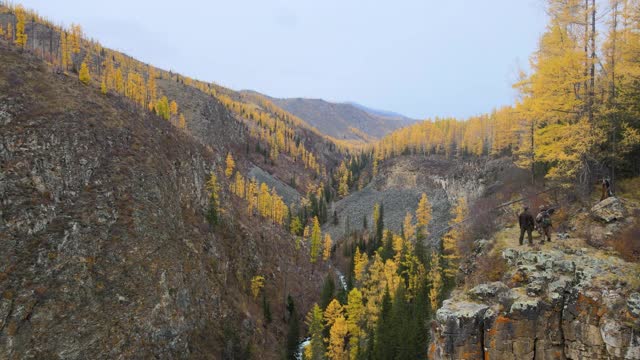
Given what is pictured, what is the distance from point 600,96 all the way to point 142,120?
7303 cm

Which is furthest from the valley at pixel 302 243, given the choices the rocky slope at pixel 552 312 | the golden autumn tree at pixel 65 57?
the golden autumn tree at pixel 65 57

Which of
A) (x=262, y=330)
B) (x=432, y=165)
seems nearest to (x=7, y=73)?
(x=262, y=330)

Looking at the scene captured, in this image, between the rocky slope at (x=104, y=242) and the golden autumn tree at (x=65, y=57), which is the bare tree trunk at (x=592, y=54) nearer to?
the rocky slope at (x=104, y=242)

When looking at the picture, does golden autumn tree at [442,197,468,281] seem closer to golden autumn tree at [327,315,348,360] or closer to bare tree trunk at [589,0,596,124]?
bare tree trunk at [589,0,596,124]

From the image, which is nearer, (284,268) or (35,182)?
(35,182)

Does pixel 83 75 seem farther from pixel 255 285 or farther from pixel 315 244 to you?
pixel 315 244

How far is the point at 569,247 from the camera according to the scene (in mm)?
17422

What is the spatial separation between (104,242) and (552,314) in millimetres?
53661

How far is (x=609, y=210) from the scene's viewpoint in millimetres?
18281

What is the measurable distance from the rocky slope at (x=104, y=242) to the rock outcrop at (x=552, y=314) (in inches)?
1785

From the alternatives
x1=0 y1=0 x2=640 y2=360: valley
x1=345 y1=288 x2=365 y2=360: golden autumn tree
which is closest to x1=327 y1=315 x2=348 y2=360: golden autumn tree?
x1=0 y1=0 x2=640 y2=360: valley

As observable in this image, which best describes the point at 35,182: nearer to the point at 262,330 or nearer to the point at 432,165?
the point at 262,330

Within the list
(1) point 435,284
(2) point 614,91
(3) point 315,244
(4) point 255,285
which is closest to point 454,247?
(1) point 435,284

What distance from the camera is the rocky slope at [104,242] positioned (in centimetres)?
4550
